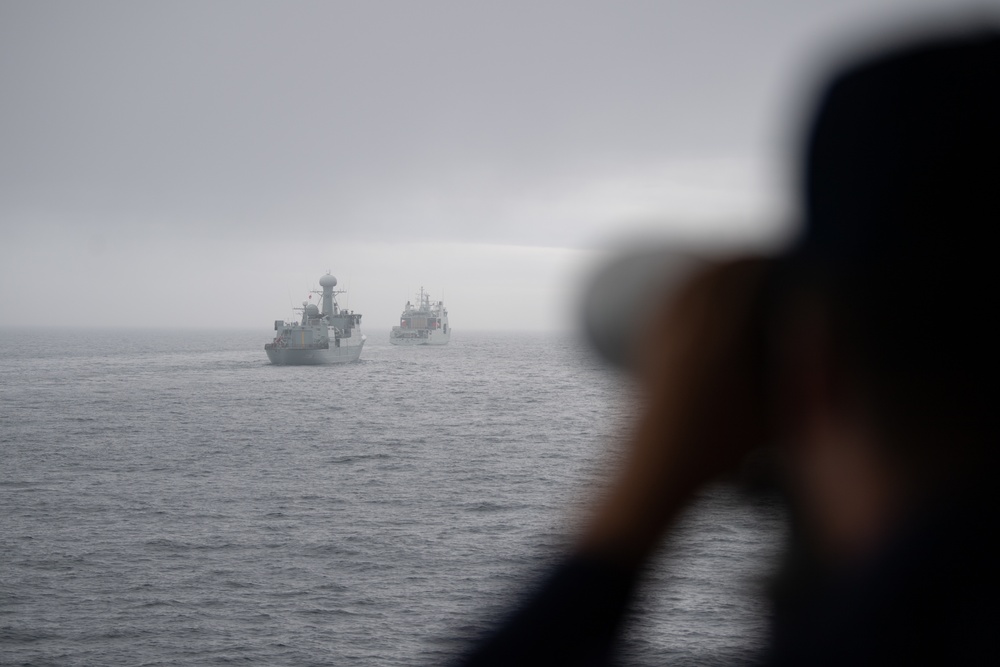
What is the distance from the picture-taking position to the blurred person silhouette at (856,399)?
4.52ft

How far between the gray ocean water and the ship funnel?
1328 inches

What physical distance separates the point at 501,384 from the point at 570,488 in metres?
37.0

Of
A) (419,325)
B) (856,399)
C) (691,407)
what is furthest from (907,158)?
(419,325)

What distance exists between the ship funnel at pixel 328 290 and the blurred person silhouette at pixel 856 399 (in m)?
71.4

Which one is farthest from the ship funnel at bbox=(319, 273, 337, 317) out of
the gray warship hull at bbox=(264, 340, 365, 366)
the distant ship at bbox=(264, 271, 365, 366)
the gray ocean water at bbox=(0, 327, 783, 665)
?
the gray ocean water at bbox=(0, 327, 783, 665)

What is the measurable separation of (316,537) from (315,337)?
50.6 metres

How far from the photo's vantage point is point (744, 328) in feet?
4.86

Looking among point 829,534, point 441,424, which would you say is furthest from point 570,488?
point 829,534

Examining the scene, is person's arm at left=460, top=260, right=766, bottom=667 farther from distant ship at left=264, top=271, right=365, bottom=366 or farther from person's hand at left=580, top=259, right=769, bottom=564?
distant ship at left=264, top=271, right=365, bottom=366

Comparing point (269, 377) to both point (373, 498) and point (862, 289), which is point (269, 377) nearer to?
point (373, 498)

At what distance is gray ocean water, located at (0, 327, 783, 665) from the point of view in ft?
35.9

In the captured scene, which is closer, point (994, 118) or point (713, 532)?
point (994, 118)

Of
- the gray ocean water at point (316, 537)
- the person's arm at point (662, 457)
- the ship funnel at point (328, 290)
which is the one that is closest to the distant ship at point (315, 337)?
the ship funnel at point (328, 290)

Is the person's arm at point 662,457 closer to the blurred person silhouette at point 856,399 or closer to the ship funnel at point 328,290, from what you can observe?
the blurred person silhouette at point 856,399
